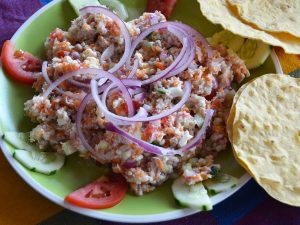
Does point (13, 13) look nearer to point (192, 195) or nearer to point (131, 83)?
point (131, 83)

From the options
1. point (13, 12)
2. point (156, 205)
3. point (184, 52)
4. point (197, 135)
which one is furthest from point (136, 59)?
point (13, 12)

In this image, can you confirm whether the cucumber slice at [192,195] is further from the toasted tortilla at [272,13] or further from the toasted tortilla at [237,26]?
the toasted tortilla at [272,13]

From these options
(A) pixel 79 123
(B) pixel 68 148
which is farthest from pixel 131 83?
(B) pixel 68 148

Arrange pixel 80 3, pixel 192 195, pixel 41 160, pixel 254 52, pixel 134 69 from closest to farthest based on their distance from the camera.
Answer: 1. pixel 192 195
2. pixel 41 160
3. pixel 134 69
4. pixel 254 52
5. pixel 80 3

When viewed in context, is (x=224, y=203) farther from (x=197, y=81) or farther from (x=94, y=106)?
(x=94, y=106)

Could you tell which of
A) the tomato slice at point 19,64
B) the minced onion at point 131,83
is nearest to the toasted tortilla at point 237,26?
the minced onion at point 131,83

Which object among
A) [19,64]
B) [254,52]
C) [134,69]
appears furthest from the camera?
[254,52]
